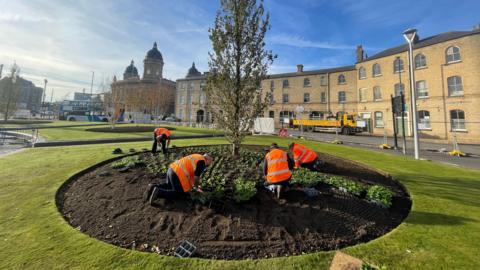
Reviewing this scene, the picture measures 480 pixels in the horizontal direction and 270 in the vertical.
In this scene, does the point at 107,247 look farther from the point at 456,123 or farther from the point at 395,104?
the point at 456,123

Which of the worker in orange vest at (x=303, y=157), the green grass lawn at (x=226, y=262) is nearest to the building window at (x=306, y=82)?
the worker in orange vest at (x=303, y=157)

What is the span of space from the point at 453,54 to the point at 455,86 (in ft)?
13.0

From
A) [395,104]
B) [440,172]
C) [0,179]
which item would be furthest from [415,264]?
[395,104]

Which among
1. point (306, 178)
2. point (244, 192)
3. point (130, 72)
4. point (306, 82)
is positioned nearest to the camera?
point (244, 192)

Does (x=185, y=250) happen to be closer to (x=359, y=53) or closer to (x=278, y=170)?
(x=278, y=170)

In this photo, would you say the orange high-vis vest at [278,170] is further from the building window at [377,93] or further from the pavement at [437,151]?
the building window at [377,93]

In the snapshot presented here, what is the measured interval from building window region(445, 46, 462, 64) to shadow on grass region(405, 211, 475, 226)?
104 ft

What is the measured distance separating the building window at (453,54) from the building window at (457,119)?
250 inches

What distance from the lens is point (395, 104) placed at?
43.9 feet

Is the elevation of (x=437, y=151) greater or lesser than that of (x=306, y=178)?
lesser

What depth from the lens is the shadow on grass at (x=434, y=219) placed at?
167 inches

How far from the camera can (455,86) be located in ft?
81.5

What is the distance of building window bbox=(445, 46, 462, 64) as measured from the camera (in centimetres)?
2479

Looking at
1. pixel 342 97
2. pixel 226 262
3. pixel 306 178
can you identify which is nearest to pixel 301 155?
pixel 306 178
